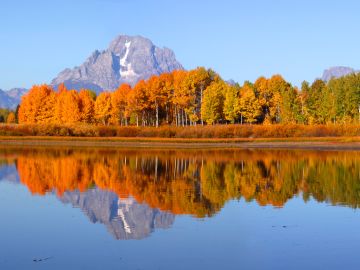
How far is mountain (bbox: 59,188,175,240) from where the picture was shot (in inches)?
757

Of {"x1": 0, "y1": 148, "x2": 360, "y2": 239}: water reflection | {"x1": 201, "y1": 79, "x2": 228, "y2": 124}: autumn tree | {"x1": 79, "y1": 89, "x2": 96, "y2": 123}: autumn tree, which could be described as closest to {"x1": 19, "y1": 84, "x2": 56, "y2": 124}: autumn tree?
{"x1": 79, "y1": 89, "x2": 96, "y2": 123}: autumn tree

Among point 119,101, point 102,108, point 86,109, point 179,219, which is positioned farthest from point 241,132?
point 179,219

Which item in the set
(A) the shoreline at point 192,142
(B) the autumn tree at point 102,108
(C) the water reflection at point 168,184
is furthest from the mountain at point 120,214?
(B) the autumn tree at point 102,108

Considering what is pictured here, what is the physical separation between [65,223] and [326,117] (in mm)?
90559

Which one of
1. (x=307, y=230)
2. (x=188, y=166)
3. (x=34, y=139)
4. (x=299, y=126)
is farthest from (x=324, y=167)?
(x=34, y=139)

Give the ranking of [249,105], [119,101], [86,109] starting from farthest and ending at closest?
[119,101]
[86,109]
[249,105]

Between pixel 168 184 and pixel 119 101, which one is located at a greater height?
pixel 119 101

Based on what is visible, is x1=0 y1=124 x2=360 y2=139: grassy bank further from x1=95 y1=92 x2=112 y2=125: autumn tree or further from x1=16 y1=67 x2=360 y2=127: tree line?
x1=95 y1=92 x2=112 y2=125: autumn tree

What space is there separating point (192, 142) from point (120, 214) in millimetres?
56219

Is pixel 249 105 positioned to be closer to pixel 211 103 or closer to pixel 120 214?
pixel 211 103

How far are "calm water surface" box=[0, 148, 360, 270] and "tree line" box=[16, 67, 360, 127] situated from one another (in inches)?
2550

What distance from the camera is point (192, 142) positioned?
257 ft

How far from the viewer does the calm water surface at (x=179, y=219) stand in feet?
50.7

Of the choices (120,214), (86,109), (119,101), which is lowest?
(120,214)
